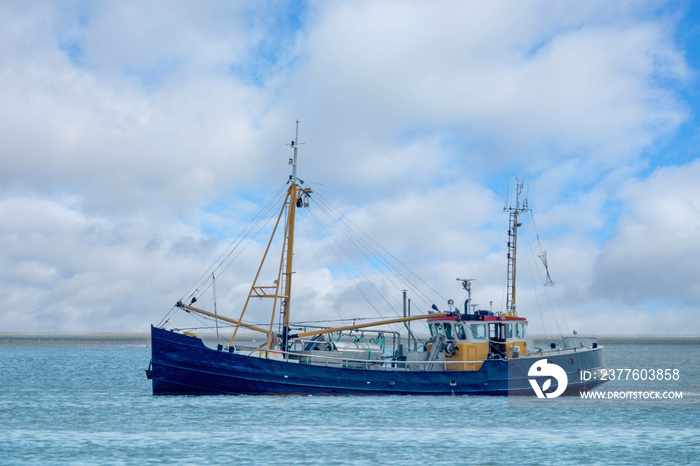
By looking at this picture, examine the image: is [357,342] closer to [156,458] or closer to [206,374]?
[206,374]

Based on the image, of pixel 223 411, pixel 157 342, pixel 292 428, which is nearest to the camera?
pixel 292 428

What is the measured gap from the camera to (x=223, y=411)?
33.2 m

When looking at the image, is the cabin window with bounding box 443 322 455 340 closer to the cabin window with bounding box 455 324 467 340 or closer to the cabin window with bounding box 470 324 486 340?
the cabin window with bounding box 455 324 467 340

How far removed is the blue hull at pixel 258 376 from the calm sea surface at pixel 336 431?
0.57 metres

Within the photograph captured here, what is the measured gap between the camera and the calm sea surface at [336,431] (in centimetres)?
2419

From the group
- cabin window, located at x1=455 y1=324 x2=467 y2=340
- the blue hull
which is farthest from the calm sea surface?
cabin window, located at x1=455 y1=324 x2=467 y2=340

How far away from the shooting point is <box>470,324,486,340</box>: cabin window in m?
39.7

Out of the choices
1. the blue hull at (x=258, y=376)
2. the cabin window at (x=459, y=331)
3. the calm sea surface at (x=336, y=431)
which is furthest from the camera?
the cabin window at (x=459, y=331)

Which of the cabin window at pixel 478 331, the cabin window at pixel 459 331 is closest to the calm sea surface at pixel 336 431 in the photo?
the cabin window at pixel 459 331

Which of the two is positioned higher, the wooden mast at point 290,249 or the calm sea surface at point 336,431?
the wooden mast at point 290,249

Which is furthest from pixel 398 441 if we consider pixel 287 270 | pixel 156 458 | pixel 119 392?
pixel 119 392

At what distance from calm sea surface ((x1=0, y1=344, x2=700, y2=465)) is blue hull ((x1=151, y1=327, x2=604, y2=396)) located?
57 centimetres

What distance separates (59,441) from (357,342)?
17577 mm

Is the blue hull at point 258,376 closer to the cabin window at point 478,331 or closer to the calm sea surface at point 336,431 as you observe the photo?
the calm sea surface at point 336,431
